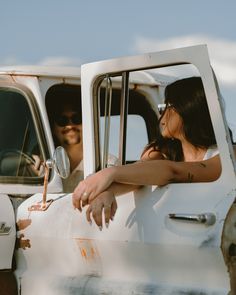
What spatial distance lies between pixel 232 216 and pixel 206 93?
1.80 feet

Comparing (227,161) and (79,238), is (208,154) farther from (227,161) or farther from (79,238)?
(79,238)

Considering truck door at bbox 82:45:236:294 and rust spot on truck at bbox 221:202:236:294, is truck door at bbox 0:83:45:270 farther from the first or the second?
rust spot on truck at bbox 221:202:236:294

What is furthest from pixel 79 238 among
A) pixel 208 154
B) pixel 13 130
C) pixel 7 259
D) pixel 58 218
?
pixel 13 130

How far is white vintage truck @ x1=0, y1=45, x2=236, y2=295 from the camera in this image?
10.7 feet

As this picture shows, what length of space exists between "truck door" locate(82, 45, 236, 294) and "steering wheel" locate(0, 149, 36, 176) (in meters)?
1.14

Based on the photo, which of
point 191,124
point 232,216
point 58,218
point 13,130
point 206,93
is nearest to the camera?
point 232,216

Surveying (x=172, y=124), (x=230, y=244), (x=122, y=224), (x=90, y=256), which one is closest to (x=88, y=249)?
(x=90, y=256)

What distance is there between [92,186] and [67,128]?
1.76m

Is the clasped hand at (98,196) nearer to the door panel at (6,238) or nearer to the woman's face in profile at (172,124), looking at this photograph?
the woman's face in profile at (172,124)

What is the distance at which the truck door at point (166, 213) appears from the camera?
3.25 meters

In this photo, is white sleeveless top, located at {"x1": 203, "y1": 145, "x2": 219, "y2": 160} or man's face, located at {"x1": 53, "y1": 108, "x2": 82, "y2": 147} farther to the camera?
man's face, located at {"x1": 53, "y1": 108, "x2": 82, "y2": 147}

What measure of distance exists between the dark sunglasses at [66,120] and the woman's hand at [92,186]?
5.44 feet

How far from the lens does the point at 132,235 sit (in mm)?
3545

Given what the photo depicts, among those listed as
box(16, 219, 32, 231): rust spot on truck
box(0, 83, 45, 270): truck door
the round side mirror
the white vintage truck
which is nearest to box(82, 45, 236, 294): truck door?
the white vintage truck
